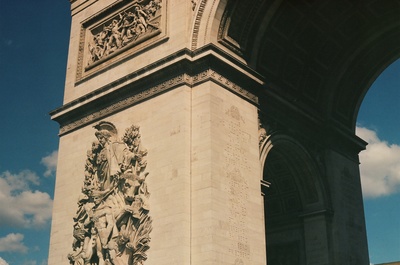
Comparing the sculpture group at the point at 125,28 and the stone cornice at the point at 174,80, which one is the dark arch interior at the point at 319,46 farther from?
the sculpture group at the point at 125,28

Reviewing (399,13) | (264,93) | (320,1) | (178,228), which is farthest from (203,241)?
(399,13)

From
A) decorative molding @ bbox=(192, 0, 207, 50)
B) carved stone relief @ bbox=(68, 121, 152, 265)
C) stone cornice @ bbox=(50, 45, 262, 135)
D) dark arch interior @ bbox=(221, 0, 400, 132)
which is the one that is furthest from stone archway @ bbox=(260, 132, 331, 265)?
carved stone relief @ bbox=(68, 121, 152, 265)

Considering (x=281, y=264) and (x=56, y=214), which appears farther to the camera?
(x=281, y=264)

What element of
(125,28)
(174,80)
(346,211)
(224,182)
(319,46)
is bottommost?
(224,182)

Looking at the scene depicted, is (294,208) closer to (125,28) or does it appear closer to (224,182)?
(224,182)

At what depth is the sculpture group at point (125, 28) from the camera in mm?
20219

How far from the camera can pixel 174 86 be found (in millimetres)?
18172

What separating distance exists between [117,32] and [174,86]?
463cm

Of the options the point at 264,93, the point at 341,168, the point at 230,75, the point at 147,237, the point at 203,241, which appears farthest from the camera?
the point at 341,168

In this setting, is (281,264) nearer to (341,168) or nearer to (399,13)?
(341,168)

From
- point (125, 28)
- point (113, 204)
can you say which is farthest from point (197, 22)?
point (113, 204)

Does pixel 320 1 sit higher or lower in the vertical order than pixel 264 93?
higher

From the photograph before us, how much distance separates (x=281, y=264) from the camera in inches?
890

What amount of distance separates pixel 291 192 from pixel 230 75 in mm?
6592
